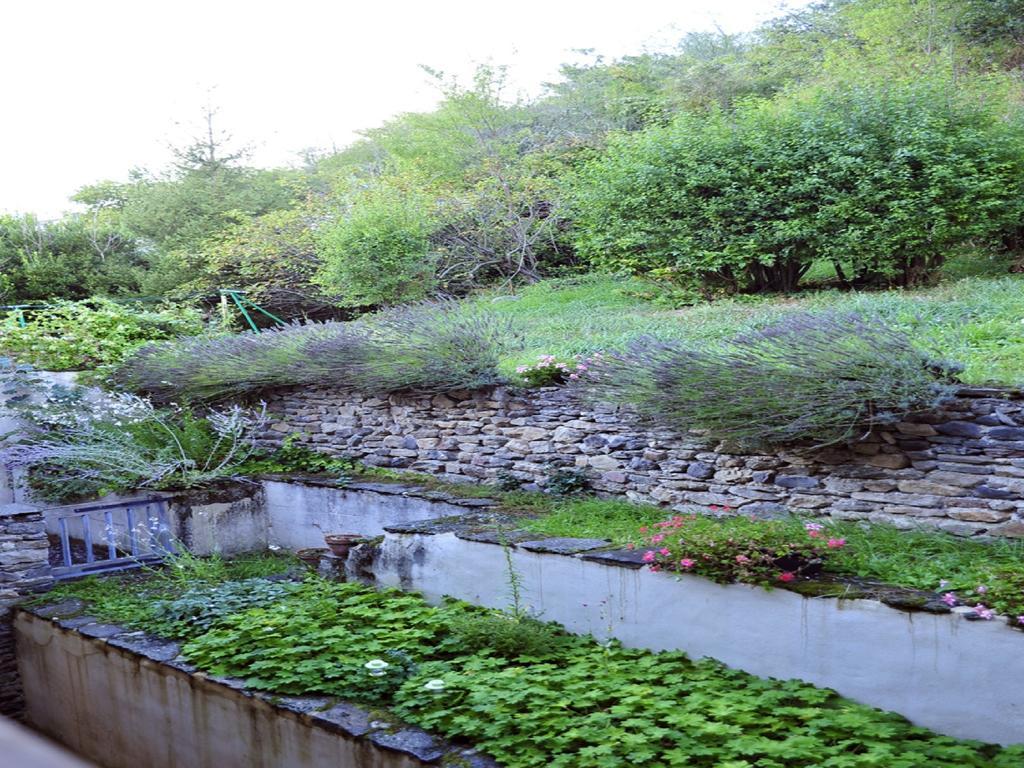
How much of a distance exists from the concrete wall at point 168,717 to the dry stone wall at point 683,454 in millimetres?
3103

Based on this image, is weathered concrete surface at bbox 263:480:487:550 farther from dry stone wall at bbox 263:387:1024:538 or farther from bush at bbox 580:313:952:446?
bush at bbox 580:313:952:446

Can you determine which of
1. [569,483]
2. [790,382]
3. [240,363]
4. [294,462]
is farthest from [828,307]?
[240,363]

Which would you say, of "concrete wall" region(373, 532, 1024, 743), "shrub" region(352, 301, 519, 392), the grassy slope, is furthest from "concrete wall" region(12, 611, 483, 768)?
the grassy slope

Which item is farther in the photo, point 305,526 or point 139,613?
point 305,526

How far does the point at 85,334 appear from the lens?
11.7 meters

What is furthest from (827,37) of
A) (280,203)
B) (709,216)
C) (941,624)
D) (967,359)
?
(941,624)

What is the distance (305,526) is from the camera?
864 centimetres

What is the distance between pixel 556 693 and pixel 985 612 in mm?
1976

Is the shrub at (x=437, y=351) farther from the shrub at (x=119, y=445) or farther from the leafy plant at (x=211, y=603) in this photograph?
the leafy plant at (x=211, y=603)

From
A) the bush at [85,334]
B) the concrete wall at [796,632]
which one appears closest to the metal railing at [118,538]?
the bush at [85,334]

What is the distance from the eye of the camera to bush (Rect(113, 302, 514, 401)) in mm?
7973

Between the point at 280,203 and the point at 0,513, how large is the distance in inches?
533

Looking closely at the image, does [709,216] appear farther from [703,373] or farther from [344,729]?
[344,729]

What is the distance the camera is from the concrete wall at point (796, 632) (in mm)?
3854
